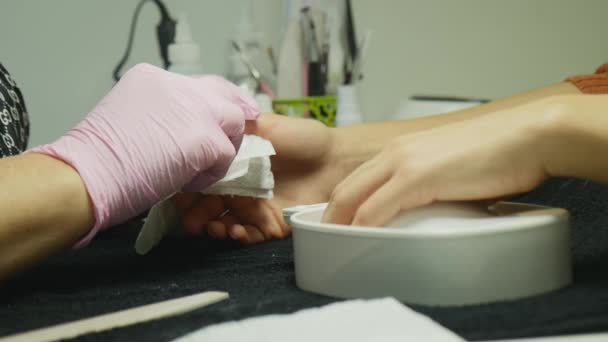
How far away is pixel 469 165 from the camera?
38cm

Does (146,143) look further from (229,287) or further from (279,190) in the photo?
(279,190)

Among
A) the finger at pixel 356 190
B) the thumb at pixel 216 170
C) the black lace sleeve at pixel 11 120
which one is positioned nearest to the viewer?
the finger at pixel 356 190

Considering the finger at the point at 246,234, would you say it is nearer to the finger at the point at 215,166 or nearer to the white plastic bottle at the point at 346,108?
the finger at the point at 215,166

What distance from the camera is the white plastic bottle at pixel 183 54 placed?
3.24ft

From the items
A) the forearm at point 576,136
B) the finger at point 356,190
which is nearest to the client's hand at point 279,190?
the finger at point 356,190

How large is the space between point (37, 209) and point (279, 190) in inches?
13.6

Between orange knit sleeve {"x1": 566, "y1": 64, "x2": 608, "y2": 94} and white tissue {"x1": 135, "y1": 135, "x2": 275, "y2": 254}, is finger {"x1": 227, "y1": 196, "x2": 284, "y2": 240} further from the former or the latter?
orange knit sleeve {"x1": 566, "y1": 64, "x2": 608, "y2": 94}

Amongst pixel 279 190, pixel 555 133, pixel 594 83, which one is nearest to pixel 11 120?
pixel 279 190

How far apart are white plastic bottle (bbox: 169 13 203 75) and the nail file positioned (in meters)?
0.65

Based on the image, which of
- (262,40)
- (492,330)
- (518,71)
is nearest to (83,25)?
(262,40)

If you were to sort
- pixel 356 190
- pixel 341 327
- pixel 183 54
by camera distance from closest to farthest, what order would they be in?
pixel 341 327 < pixel 356 190 < pixel 183 54

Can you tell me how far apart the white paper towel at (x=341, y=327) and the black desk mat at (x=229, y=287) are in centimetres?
2

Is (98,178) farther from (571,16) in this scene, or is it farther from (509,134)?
(571,16)

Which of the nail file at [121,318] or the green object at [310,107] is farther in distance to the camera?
the green object at [310,107]
